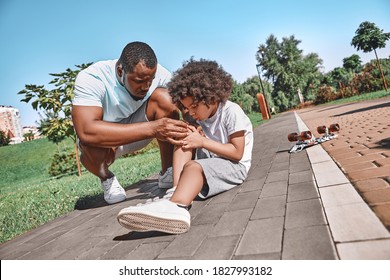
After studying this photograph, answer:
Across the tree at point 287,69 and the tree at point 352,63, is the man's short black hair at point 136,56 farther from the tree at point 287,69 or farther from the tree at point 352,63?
the tree at point 352,63

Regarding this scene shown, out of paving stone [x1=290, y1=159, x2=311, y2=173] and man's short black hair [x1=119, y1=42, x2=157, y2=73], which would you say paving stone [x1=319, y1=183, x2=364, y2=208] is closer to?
paving stone [x1=290, y1=159, x2=311, y2=173]

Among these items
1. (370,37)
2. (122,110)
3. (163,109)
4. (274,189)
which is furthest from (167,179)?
(370,37)

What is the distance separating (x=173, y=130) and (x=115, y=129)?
50cm

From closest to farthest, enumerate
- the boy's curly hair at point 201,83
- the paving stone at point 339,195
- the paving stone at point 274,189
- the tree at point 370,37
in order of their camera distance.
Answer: the paving stone at point 339,195
the paving stone at point 274,189
the boy's curly hair at point 201,83
the tree at point 370,37

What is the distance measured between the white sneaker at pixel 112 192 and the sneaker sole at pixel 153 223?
134cm

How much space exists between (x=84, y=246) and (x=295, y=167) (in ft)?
5.97

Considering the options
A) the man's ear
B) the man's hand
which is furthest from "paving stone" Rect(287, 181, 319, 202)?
the man's ear

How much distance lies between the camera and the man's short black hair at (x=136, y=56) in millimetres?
2189

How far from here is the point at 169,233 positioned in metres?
1.54

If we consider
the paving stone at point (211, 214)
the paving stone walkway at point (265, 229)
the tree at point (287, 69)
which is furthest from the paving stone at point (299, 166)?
the tree at point (287, 69)

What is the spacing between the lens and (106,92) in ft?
8.20

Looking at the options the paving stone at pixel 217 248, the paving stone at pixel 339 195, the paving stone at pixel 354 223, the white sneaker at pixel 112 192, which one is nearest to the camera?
the paving stone at pixel 354 223

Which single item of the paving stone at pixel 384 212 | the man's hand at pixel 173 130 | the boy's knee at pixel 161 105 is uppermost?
the boy's knee at pixel 161 105
